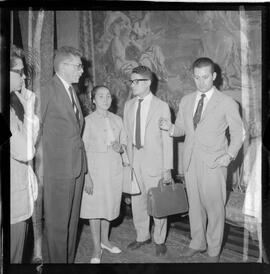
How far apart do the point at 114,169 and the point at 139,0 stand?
42.8 inches

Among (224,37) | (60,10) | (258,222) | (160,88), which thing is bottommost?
(258,222)

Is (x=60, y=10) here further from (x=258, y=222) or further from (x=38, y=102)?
(x=258, y=222)

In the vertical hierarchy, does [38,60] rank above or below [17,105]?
above

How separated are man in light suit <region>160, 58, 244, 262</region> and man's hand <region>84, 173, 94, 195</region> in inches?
23.5

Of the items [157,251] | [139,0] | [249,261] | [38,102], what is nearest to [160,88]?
[139,0]

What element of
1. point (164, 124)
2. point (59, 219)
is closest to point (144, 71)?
point (164, 124)

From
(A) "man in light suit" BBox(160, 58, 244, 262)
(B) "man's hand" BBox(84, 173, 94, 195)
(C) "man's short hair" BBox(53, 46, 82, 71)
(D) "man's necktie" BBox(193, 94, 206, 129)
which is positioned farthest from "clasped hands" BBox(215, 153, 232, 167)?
(C) "man's short hair" BBox(53, 46, 82, 71)

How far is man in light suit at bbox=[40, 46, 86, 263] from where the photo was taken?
113 inches

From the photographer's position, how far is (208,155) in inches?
113

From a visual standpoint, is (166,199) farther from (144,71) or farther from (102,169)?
(144,71)

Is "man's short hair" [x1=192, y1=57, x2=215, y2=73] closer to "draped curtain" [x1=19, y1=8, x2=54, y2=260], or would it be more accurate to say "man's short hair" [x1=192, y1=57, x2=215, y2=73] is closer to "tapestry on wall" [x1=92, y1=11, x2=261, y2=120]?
"tapestry on wall" [x1=92, y1=11, x2=261, y2=120]

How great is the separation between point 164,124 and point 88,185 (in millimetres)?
621

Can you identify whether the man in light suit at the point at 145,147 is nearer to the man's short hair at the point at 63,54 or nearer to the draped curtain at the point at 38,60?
the man's short hair at the point at 63,54

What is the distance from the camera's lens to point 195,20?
113 inches
